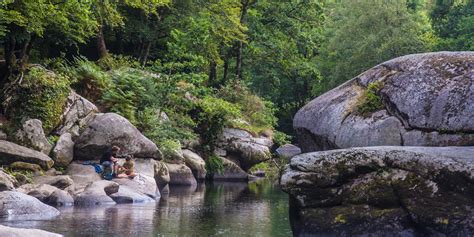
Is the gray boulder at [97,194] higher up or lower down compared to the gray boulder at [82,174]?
lower down

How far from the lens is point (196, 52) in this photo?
3719 cm

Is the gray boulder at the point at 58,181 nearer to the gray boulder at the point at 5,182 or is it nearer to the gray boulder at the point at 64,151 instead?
the gray boulder at the point at 5,182

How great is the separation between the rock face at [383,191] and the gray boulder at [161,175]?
1171 cm

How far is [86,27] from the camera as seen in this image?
2752cm

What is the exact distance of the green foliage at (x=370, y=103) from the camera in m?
18.3

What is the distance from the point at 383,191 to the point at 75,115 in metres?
14.9

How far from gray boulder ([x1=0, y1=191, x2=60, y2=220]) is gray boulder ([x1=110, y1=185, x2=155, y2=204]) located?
145 inches

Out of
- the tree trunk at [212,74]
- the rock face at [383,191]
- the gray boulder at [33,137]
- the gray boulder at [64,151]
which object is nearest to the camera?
the rock face at [383,191]

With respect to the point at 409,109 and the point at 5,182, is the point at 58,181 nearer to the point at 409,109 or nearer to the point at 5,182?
the point at 5,182

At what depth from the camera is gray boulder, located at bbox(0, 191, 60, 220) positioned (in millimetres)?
16375

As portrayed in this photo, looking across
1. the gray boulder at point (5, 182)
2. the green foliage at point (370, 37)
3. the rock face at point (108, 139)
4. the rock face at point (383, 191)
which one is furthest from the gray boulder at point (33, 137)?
the green foliage at point (370, 37)

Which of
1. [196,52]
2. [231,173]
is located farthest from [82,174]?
[196,52]

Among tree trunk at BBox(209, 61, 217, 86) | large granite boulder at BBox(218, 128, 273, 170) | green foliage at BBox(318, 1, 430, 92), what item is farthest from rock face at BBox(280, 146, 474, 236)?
green foliage at BBox(318, 1, 430, 92)

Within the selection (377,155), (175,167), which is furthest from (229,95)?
(377,155)
